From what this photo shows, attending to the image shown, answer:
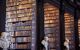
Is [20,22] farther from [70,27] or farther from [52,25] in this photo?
[70,27]

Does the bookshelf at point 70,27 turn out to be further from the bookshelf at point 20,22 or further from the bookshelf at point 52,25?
the bookshelf at point 20,22

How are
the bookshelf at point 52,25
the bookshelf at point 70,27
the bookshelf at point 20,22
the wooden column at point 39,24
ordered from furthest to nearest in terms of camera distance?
the bookshelf at point 70,27 → the bookshelf at point 52,25 → the bookshelf at point 20,22 → the wooden column at point 39,24

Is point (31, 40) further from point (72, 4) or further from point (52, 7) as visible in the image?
point (72, 4)

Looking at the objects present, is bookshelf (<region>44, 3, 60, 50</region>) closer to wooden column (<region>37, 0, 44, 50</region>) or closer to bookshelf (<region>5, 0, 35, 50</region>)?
bookshelf (<region>5, 0, 35, 50</region>)

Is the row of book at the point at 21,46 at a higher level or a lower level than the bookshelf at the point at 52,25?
lower

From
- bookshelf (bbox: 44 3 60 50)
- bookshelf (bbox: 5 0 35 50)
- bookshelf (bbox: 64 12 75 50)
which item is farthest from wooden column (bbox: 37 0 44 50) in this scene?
bookshelf (bbox: 64 12 75 50)

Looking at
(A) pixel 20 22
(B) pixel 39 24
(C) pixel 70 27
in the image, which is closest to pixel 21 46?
(A) pixel 20 22

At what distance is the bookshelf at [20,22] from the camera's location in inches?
125

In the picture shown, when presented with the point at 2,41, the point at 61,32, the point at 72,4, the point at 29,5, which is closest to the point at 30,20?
the point at 29,5

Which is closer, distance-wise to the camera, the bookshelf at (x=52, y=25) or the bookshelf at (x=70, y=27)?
the bookshelf at (x=52, y=25)

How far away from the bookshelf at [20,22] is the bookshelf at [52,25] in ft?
2.56

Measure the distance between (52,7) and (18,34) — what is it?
1.15m

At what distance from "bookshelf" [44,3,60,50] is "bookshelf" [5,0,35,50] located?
78cm

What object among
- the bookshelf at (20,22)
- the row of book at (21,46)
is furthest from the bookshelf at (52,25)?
the row of book at (21,46)
